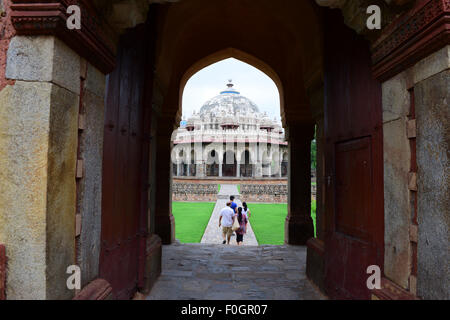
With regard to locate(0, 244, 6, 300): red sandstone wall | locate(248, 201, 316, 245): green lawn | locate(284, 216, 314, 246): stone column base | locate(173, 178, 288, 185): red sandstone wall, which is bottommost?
locate(248, 201, 316, 245): green lawn

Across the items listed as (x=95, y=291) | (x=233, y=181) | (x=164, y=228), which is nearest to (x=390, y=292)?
(x=95, y=291)

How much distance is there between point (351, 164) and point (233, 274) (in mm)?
2729

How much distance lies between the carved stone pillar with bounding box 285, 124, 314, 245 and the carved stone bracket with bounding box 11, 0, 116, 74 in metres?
5.63

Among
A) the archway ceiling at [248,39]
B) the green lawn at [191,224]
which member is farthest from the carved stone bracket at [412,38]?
the green lawn at [191,224]

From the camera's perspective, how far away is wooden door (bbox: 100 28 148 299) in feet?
8.71

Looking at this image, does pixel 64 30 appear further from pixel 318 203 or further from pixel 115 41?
pixel 318 203

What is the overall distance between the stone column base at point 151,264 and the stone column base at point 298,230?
362 cm

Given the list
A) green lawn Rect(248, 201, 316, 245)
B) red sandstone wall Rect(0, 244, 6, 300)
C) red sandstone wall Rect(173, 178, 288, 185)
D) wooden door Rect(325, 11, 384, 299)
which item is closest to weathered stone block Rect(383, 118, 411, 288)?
wooden door Rect(325, 11, 384, 299)

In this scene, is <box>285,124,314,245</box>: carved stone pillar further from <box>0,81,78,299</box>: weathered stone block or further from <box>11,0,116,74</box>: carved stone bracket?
<box>0,81,78,299</box>: weathered stone block

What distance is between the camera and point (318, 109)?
4.45m

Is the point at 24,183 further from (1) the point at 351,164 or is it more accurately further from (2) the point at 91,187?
(1) the point at 351,164

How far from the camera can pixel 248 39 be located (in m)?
7.07

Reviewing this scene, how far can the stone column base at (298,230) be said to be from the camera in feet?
23.1

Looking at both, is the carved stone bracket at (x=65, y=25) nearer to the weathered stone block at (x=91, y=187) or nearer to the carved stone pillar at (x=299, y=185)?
the weathered stone block at (x=91, y=187)
